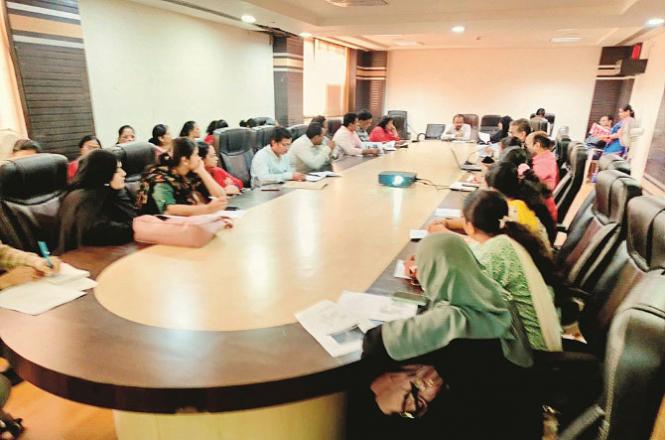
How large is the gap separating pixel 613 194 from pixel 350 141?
11.7ft

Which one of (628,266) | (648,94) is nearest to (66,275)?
(628,266)

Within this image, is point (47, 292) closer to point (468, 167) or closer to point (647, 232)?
point (647, 232)

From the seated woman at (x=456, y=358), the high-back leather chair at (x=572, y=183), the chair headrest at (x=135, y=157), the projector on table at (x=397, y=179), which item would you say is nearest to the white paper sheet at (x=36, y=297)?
the seated woman at (x=456, y=358)

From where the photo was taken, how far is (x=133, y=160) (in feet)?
9.70

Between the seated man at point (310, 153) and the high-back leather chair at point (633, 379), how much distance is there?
3377 millimetres

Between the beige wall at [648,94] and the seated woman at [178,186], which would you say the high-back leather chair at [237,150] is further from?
the beige wall at [648,94]

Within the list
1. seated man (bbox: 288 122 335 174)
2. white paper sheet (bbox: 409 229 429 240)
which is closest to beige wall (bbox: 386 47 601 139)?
seated man (bbox: 288 122 335 174)

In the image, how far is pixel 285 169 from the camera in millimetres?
3789

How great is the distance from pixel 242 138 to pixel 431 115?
733 centimetres

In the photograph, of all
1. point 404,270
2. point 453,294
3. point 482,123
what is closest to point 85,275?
point 404,270

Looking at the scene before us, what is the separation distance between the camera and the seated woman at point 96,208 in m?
1.93

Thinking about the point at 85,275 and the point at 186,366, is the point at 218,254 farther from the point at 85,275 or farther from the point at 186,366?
the point at 186,366

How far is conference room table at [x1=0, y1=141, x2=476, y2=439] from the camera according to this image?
1.05 metres

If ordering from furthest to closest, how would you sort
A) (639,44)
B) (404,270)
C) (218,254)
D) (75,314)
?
(639,44) < (218,254) < (404,270) < (75,314)
